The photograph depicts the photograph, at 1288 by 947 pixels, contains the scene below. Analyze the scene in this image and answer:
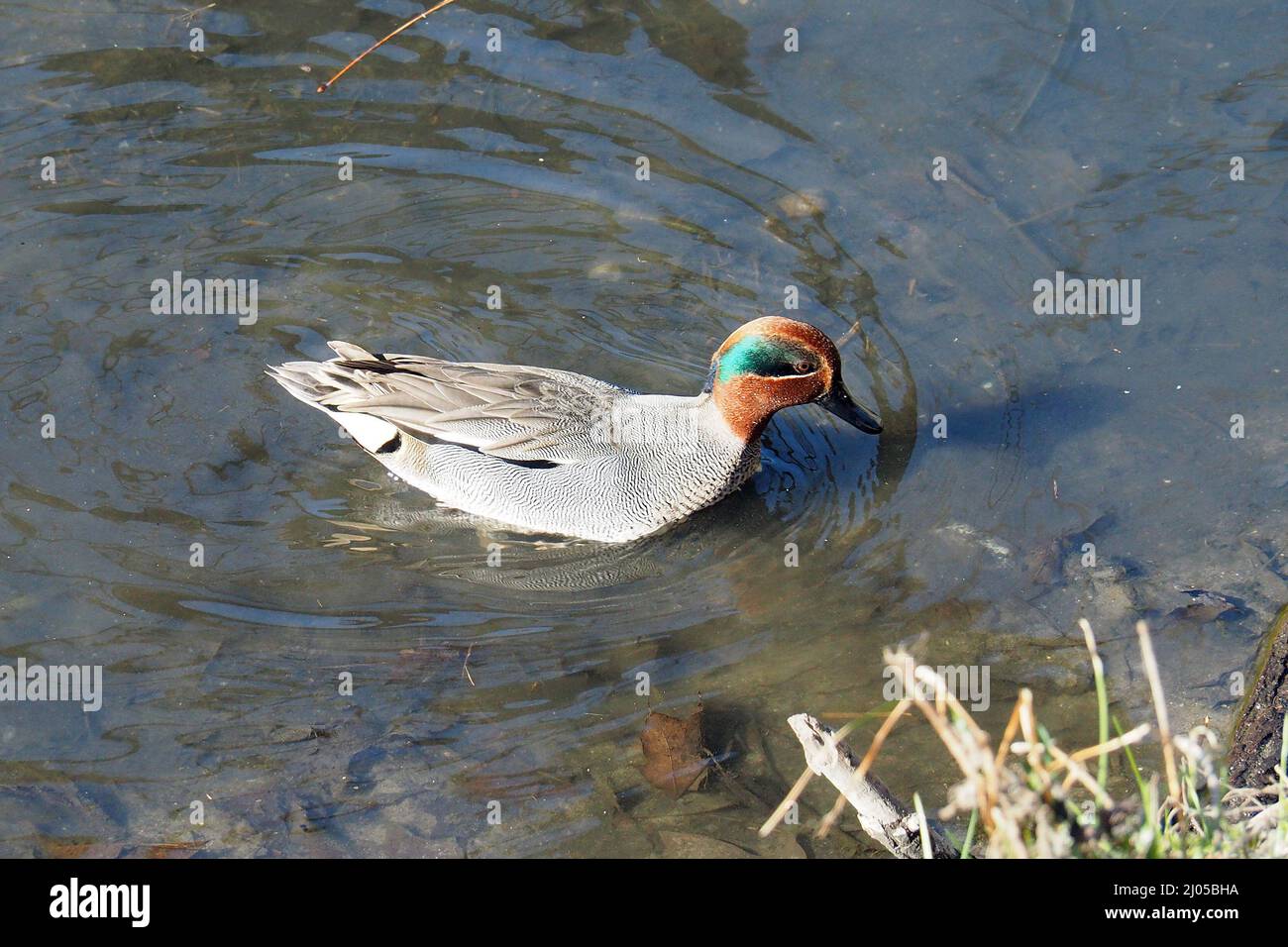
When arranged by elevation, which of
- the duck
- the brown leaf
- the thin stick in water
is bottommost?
the brown leaf

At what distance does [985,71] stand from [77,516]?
245 inches

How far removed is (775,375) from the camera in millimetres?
6457

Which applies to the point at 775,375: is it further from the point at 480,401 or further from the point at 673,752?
the point at 673,752

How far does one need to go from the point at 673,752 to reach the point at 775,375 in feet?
6.58

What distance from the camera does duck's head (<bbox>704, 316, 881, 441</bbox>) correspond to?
21.0ft

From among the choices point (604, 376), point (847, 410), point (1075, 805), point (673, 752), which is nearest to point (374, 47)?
point (604, 376)

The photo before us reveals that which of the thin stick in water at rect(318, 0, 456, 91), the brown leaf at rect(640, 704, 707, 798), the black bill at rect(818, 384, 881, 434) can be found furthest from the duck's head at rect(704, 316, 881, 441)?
the thin stick in water at rect(318, 0, 456, 91)

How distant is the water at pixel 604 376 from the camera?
5621 millimetres

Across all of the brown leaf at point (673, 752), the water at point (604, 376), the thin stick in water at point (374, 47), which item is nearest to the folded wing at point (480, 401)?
the water at point (604, 376)

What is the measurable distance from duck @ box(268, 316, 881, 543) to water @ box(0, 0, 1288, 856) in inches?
8.7

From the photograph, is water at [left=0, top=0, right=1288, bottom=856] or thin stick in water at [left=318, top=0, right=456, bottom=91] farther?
thin stick in water at [left=318, top=0, right=456, bottom=91]

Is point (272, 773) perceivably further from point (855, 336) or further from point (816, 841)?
point (855, 336)

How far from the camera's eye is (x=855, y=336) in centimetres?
745

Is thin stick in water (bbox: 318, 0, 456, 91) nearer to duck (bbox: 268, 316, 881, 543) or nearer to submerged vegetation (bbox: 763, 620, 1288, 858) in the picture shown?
duck (bbox: 268, 316, 881, 543)
